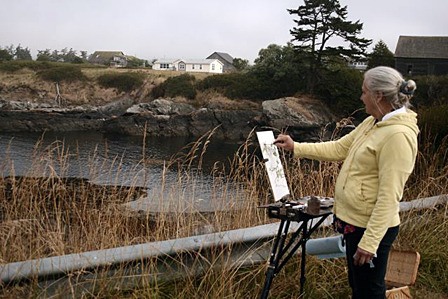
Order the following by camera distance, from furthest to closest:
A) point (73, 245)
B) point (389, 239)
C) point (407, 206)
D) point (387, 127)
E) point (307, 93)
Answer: point (307, 93)
point (407, 206)
point (73, 245)
point (389, 239)
point (387, 127)

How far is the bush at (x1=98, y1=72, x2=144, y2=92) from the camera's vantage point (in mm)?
46856

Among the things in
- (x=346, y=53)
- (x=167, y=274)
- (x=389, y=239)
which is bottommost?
(x=167, y=274)

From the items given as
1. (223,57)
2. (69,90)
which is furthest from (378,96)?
(223,57)

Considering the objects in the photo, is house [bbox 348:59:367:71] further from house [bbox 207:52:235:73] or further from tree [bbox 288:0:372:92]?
house [bbox 207:52:235:73]

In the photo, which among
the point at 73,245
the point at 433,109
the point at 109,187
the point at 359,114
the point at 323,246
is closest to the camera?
the point at 323,246

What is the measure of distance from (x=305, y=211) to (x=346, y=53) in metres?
33.0

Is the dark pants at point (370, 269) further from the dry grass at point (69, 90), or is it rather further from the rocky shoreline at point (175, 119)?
the dry grass at point (69, 90)

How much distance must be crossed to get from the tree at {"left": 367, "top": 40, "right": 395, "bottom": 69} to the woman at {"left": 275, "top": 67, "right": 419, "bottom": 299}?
35272mm

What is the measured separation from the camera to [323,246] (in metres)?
2.80

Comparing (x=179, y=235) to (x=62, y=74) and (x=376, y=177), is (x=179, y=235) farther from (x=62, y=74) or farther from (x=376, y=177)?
(x=62, y=74)

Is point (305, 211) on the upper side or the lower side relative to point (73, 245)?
upper

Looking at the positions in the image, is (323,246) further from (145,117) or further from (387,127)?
(145,117)

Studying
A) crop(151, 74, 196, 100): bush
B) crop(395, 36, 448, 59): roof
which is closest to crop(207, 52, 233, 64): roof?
crop(151, 74, 196, 100): bush

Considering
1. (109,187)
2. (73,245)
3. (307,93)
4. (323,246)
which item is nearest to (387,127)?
(323,246)
